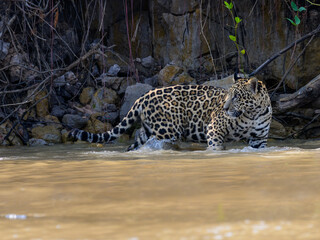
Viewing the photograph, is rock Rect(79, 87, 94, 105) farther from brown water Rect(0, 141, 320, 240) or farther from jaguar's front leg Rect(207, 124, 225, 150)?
brown water Rect(0, 141, 320, 240)

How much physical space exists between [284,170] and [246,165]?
0.36 meters

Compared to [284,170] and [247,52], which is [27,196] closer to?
[284,170]

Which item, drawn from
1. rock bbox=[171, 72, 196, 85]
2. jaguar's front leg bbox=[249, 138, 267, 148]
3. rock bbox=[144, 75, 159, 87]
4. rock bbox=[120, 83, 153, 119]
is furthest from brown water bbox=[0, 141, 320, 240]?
rock bbox=[144, 75, 159, 87]

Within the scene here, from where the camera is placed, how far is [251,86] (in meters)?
5.50

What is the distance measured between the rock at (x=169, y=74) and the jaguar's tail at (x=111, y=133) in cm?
182

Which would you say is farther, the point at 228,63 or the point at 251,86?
the point at 228,63

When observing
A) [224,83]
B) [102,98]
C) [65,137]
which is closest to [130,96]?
[102,98]

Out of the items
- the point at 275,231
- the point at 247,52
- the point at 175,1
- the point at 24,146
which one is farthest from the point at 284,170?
the point at 175,1

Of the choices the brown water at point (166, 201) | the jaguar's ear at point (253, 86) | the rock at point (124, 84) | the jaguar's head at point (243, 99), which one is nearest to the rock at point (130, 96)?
the rock at point (124, 84)

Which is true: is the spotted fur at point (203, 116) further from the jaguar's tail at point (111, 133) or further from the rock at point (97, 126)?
the rock at point (97, 126)

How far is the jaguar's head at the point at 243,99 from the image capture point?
17.9ft

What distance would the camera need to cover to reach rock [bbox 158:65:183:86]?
7773 mm

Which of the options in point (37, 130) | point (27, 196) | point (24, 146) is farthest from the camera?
point (37, 130)

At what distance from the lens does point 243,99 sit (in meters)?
5.50
